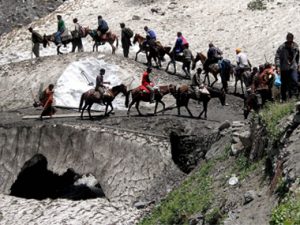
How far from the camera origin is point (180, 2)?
4628cm

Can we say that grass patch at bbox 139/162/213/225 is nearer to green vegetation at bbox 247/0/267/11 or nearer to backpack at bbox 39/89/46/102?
backpack at bbox 39/89/46/102

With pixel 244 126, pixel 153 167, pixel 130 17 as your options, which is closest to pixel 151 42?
pixel 130 17

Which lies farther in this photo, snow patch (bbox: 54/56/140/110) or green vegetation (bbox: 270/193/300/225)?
snow patch (bbox: 54/56/140/110)

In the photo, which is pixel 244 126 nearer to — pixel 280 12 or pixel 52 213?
pixel 52 213

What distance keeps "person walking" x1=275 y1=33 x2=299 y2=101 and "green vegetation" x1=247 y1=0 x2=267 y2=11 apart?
72.8 feet

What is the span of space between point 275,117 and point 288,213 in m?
5.33

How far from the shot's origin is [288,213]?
13680mm

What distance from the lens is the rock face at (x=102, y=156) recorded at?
2570 cm

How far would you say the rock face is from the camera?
1012 inches

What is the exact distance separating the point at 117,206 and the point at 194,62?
13.3 meters

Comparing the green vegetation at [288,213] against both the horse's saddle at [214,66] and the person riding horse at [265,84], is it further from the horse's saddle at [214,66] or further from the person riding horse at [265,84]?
the horse's saddle at [214,66]

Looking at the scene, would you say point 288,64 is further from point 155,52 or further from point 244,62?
point 155,52

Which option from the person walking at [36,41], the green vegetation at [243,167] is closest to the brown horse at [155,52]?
the person walking at [36,41]

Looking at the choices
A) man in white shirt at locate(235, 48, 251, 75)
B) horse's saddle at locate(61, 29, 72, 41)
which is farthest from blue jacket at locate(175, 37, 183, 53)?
horse's saddle at locate(61, 29, 72, 41)
